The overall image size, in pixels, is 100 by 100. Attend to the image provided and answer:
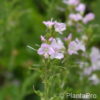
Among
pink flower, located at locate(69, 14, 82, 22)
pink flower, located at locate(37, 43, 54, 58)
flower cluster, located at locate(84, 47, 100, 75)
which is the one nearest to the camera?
pink flower, located at locate(37, 43, 54, 58)

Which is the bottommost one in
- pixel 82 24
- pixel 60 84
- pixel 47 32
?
pixel 60 84

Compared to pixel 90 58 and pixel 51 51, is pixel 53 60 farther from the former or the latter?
pixel 90 58

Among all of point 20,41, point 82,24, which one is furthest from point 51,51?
point 20,41

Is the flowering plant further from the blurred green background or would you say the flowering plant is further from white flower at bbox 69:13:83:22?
the blurred green background

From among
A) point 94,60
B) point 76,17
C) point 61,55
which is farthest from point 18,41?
point 61,55

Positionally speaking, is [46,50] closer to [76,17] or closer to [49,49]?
[49,49]

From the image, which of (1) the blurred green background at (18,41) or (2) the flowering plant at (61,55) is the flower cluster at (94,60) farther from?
(1) the blurred green background at (18,41)

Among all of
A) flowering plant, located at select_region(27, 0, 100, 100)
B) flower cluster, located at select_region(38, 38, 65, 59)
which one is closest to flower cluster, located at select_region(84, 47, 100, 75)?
flowering plant, located at select_region(27, 0, 100, 100)

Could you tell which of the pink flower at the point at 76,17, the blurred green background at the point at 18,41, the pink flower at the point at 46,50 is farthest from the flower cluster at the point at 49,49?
the blurred green background at the point at 18,41

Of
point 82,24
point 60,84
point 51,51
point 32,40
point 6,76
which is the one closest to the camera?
point 51,51
